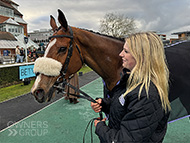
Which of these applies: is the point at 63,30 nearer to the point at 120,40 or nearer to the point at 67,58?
the point at 67,58

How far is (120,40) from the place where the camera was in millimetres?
2074

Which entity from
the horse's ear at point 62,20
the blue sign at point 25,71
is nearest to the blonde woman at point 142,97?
the horse's ear at point 62,20

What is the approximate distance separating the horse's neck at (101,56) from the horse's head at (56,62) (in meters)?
0.12

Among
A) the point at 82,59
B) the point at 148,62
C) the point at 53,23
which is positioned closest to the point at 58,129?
the point at 82,59

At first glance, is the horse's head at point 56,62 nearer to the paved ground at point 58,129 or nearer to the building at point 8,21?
the paved ground at point 58,129

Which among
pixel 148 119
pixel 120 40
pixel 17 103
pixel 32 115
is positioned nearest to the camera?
pixel 148 119

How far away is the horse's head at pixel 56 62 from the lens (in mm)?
1597

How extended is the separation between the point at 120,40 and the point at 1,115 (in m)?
4.53

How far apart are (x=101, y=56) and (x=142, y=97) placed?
111 cm

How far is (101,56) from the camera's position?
6.25 ft

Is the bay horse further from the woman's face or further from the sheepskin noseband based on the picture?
the woman's face

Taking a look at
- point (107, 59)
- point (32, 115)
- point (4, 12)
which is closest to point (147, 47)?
point (107, 59)

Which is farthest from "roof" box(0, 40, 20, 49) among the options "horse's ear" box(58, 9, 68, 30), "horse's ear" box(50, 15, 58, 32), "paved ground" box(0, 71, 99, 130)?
"horse's ear" box(58, 9, 68, 30)

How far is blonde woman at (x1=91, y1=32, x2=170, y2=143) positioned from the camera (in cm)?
88
